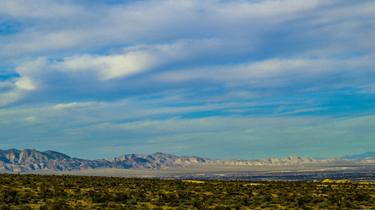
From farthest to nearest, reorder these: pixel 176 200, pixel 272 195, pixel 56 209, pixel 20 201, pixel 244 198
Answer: pixel 272 195, pixel 244 198, pixel 176 200, pixel 20 201, pixel 56 209

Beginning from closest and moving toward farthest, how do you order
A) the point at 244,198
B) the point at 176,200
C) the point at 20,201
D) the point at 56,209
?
the point at 56,209, the point at 20,201, the point at 176,200, the point at 244,198

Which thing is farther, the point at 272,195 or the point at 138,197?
the point at 272,195

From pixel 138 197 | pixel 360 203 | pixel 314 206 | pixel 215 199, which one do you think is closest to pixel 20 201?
pixel 138 197

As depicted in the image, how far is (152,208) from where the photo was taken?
43375 millimetres

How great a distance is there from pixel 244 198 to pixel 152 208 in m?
11.7

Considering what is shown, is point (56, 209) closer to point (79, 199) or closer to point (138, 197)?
point (79, 199)

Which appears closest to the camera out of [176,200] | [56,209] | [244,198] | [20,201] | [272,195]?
[56,209]

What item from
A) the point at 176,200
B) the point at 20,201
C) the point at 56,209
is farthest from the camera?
the point at 176,200

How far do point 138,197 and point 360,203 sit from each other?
2016 centimetres

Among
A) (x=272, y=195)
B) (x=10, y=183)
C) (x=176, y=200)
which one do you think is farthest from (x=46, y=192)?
(x=272, y=195)

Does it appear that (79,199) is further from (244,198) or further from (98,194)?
(244,198)

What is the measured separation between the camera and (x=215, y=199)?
166 ft

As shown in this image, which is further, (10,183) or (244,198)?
(10,183)

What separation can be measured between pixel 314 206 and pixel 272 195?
9368 mm
